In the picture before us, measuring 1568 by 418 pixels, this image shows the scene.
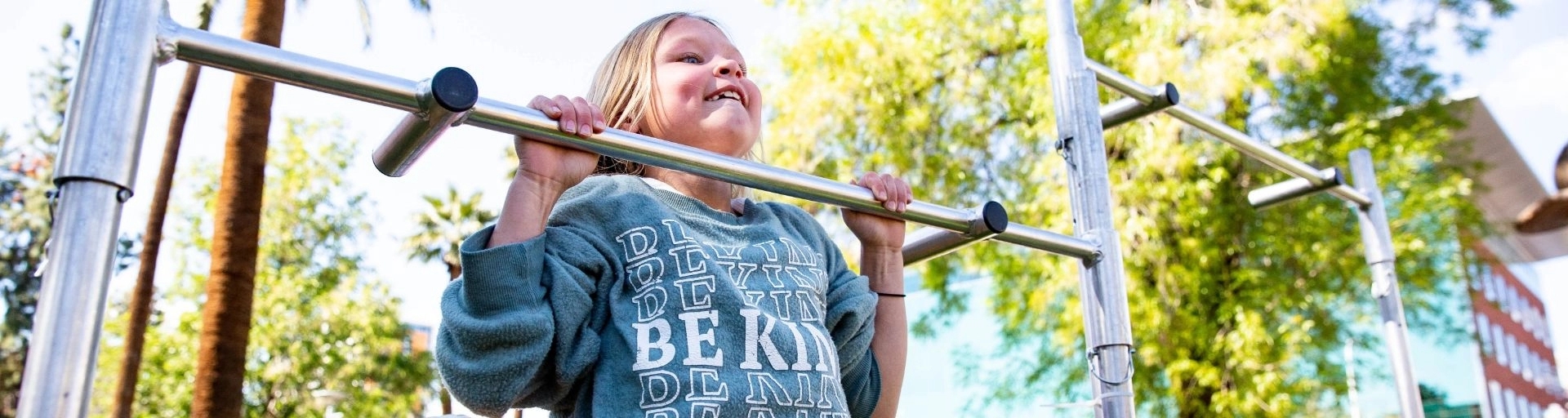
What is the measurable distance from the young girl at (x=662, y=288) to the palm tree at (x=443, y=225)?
58.2 ft

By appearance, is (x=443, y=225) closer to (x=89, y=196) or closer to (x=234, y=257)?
(x=234, y=257)

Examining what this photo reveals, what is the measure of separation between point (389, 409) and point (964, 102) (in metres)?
12.7

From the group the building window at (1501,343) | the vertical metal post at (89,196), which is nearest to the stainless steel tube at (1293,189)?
the vertical metal post at (89,196)

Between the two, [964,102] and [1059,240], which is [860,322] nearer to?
[1059,240]

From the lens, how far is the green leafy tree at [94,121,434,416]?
1653 cm

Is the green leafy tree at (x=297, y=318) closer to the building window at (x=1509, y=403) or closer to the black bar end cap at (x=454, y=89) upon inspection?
the black bar end cap at (x=454, y=89)

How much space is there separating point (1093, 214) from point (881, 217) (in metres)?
0.56

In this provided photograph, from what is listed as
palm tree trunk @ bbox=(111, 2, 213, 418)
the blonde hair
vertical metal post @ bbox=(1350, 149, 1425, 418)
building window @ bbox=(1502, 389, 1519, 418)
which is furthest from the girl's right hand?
building window @ bbox=(1502, 389, 1519, 418)

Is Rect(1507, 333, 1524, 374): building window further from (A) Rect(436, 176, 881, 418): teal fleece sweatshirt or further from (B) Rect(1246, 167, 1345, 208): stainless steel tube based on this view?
(A) Rect(436, 176, 881, 418): teal fleece sweatshirt

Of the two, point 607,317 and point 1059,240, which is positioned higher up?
point 1059,240

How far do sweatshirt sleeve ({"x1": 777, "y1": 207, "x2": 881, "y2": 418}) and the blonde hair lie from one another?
9.5 inches

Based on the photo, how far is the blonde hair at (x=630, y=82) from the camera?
4.89 ft

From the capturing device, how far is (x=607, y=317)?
48.8 inches

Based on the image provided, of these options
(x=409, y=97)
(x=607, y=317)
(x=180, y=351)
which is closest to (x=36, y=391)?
(x=409, y=97)
